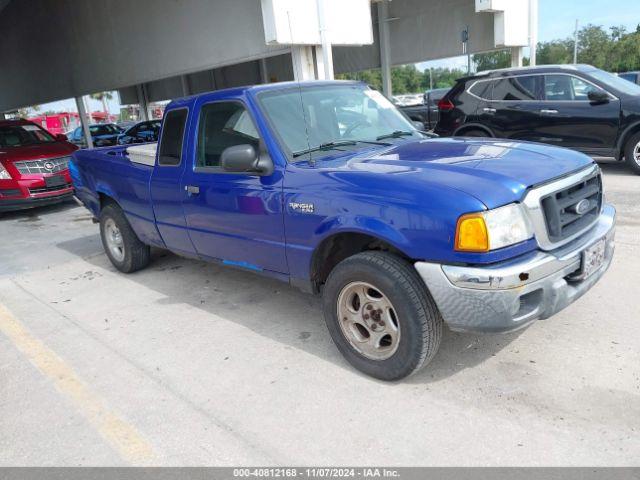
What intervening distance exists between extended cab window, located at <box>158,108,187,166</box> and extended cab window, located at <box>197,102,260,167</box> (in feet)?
0.96

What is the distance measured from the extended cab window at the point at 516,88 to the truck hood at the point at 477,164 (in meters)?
6.13

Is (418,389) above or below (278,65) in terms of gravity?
below

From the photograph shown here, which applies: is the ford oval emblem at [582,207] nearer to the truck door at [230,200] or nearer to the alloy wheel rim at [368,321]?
the alloy wheel rim at [368,321]

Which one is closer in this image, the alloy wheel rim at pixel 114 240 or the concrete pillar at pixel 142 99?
the alloy wheel rim at pixel 114 240

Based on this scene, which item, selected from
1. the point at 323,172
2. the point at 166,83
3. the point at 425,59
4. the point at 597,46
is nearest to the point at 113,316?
the point at 323,172

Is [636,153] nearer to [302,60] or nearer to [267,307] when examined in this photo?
[302,60]

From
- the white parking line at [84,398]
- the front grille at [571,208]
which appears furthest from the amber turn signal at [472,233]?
the white parking line at [84,398]

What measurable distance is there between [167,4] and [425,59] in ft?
34.8

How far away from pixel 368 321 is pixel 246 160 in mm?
1324

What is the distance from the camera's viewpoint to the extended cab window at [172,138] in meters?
4.56

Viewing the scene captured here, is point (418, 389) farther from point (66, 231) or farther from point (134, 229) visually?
point (66, 231)

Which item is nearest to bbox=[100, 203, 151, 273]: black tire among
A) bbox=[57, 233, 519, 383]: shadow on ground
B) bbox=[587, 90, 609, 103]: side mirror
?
bbox=[57, 233, 519, 383]: shadow on ground

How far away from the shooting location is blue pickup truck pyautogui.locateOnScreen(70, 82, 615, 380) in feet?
9.09

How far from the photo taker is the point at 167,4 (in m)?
14.1
